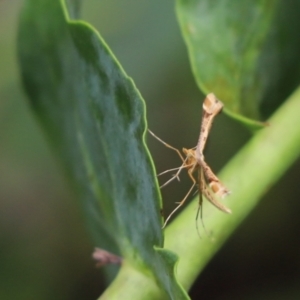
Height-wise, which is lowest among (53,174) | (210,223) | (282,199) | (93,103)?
(53,174)

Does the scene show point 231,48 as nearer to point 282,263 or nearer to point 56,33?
point 56,33

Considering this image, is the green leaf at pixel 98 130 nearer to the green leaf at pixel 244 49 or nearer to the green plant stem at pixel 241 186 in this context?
the green plant stem at pixel 241 186

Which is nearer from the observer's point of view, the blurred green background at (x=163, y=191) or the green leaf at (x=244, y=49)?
the green leaf at (x=244, y=49)

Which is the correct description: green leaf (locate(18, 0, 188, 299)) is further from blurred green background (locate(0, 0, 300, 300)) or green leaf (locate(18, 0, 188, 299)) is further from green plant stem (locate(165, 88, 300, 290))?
blurred green background (locate(0, 0, 300, 300))

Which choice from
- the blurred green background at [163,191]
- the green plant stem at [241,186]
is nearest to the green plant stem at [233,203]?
the green plant stem at [241,186]

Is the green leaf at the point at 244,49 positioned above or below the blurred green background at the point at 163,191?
above

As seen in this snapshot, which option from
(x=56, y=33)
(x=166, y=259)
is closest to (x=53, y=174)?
(x=56, y=33)
